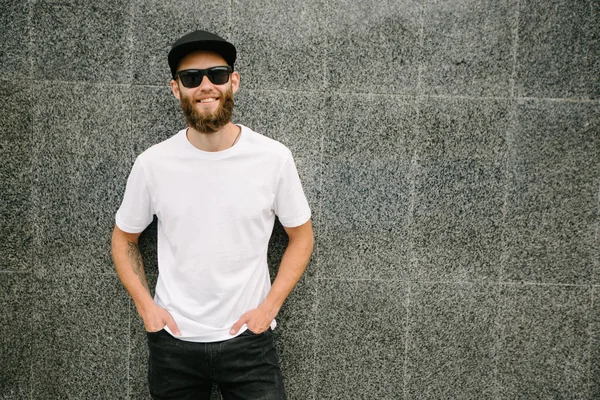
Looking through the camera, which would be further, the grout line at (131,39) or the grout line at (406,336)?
the grout line at (406,336)

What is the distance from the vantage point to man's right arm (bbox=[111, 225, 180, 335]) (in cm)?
227

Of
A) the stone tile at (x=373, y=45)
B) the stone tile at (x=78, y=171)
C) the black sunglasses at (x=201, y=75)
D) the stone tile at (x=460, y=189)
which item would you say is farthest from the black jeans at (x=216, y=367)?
the stone tile at (x=373, y=45)

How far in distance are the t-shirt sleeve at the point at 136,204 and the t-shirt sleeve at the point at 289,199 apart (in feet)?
2.27

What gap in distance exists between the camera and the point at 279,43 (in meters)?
2.75

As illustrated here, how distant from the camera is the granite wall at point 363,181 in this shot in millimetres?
2750

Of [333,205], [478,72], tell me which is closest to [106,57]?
[333,205]

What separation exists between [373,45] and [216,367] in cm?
211

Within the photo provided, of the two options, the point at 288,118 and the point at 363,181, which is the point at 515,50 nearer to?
A: the point at 363,181

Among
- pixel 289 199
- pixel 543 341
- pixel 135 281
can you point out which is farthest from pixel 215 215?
pixel 543 341

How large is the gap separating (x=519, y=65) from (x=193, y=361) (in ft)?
8.70

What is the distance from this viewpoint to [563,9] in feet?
9.15

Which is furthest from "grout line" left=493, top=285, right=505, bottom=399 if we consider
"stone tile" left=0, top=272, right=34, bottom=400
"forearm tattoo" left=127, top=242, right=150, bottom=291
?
"stone tile" left=0, top=272, right=34, bottom=400

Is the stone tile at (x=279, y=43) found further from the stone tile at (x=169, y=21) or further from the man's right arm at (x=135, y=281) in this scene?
the man's right arm at (x=135, y=281)

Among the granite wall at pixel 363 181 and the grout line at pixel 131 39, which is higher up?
the grout line at pixel 131 39
